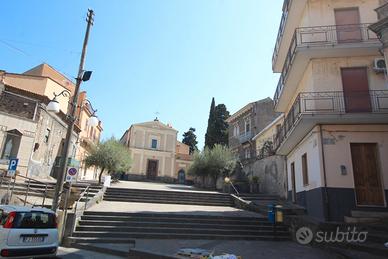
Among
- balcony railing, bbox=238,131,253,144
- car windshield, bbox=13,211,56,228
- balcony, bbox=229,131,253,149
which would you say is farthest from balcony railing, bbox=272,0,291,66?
balcony, bbox=229,131,253,149

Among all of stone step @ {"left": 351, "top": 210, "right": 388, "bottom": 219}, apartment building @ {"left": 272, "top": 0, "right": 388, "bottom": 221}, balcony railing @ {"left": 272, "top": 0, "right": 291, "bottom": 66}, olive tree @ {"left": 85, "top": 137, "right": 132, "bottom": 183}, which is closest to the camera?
stone step @ {"left": 351, "top": 210, "right": 388, "bottom": 219}

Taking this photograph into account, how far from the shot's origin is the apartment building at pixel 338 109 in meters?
11.9

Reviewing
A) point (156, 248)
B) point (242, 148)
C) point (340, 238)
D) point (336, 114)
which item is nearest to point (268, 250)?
point (340, 238)

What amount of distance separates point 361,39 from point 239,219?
32.0 ft

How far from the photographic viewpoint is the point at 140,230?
1152cm

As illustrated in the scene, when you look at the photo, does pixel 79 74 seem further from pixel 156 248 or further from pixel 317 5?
pixel 317 5

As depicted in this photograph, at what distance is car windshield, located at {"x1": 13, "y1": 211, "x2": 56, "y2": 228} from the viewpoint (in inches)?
292

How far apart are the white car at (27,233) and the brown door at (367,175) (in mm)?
10960

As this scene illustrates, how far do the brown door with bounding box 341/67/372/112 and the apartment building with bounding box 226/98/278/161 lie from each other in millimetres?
19467

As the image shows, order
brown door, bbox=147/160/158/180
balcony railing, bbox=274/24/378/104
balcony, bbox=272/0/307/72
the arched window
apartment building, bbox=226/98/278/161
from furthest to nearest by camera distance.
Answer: brown door, bbox=147/160/158/180, apartment building, bbox=226/98/278/161, the arched window, balcony, bbox=272/0/307/72, balcony railing, bbox=274/24/378/104

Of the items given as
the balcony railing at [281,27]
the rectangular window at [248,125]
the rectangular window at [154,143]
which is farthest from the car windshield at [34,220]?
the rectangular window at [154,143]

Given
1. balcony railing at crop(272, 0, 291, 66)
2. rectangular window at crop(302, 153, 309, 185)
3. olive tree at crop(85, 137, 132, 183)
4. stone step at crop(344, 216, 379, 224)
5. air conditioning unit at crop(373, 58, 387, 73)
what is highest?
balcony railing at crop(272, 0, 291, 66)
